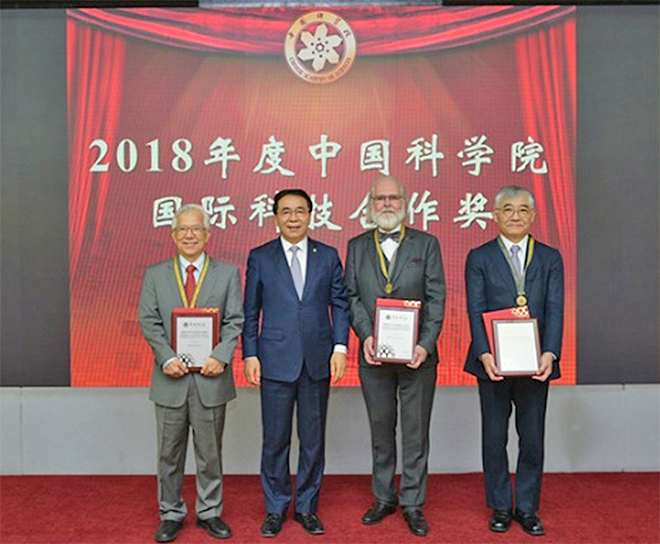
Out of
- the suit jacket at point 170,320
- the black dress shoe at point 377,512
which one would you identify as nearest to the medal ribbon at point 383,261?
the suit jacket at point 170,320

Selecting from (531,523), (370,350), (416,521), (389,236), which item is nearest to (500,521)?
(531,523)

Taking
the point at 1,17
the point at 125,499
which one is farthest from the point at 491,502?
the point at 1,17

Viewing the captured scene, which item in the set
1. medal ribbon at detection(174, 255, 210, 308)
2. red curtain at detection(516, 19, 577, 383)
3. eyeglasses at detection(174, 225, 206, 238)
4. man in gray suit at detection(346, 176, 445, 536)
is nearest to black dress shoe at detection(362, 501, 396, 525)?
man in gray suit at detection(346, 176, 445, 536)

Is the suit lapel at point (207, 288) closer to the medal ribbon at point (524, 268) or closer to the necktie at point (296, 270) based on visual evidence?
the necktie at point (296, 270)

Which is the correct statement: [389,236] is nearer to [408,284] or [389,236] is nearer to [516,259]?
[408,284]

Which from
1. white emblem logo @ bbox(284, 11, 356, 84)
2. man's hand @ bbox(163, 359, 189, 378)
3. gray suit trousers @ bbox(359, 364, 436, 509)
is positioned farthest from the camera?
white emblem logo @ bbox(284, 11, 356, 84)

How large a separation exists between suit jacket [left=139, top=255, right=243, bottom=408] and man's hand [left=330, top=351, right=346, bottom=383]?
1.52ft

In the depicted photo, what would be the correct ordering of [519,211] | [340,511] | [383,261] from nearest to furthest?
[519,211] → [383,261] → [340,511]

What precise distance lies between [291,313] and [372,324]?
0.39m

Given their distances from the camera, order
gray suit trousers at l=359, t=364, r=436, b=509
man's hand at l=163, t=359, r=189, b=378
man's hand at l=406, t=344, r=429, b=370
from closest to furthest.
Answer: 1. man's hand at l=163, t=359, r=189, b=378
2. man's hand at l=406, t=344, r=429, b=370
3. gray suit trousers at l=359, t=364, r=436, b=509

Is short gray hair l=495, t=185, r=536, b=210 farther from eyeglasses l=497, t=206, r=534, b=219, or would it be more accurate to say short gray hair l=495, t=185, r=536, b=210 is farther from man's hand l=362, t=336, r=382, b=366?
man's hand l=362, t=336, r=382, b=366

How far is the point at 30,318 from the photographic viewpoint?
14.4ft

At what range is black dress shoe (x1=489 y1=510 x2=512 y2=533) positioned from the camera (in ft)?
11.0

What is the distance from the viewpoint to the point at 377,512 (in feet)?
11.4
